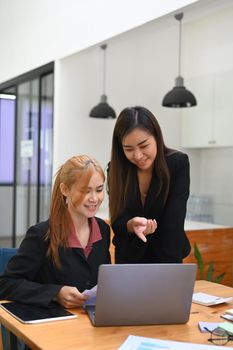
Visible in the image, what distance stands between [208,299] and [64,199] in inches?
25.6

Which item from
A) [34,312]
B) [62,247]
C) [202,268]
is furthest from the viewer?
[202,268]

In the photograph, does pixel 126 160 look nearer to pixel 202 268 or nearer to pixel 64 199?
pixel 64 199

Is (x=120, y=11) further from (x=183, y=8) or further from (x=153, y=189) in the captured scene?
(x=153, y=189)

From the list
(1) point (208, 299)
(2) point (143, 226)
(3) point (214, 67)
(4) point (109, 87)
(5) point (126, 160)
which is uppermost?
(3) point (214, 67)

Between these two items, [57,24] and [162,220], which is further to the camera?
[57,24]

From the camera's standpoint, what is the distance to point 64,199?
1715 millimetres

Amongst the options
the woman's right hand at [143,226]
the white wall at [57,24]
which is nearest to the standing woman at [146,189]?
the woman's right hand at [143,226]

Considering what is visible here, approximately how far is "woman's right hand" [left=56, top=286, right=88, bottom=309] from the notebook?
24 millimetres

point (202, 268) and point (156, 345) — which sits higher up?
point (156, 345)

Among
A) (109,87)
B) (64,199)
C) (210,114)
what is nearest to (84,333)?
(64,199)

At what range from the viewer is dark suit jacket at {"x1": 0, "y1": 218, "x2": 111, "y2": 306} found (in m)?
1.62

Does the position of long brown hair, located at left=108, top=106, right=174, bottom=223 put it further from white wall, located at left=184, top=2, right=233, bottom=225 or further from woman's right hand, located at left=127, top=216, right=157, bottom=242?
white wall, located at left=184, top=2, right=233, bottom=225

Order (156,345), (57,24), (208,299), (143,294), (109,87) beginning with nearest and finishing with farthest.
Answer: (156,345), (143,294), (208,299), (57,24), (109,87)

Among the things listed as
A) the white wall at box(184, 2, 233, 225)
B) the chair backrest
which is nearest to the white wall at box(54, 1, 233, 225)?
the white wall at box(184, 2, 233, 225)
